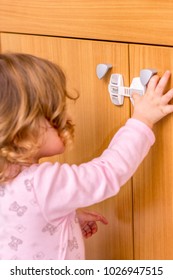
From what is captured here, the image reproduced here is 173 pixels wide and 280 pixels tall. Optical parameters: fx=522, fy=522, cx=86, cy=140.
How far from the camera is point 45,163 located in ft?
2.64

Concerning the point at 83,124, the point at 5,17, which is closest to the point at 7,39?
the point at 5,17

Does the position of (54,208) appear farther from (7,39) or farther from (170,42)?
(7,39)

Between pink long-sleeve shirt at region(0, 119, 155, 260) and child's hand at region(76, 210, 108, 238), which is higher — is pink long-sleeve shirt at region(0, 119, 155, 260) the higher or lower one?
the higher one

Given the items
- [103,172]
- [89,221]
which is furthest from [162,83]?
[89,221]

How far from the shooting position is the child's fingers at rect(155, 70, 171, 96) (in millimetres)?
745

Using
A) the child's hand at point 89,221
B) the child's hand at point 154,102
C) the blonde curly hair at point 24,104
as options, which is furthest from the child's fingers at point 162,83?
the child's hand at point 89,221

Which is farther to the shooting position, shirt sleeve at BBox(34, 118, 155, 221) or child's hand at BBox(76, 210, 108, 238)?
child's hand at BBox(76, 210, 108, 238)

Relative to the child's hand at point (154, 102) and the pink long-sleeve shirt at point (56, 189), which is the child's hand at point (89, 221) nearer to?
the pink long-sleeve shirt at point (56, 189)

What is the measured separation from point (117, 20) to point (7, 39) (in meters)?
0.36

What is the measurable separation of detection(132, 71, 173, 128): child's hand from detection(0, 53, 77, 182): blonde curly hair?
124 mm

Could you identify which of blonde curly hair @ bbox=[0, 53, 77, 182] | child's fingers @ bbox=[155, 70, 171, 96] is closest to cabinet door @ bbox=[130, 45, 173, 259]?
child's fingers @ bbox=[155, 70, 171, 96]

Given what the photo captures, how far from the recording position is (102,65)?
0.84m

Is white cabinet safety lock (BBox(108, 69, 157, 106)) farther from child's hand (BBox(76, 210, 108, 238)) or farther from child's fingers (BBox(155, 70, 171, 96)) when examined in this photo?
child's hand (BBox(76, 210, 108, 238))

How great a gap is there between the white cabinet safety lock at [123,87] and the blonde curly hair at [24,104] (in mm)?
81
